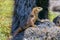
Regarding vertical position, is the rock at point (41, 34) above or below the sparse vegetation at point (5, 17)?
above

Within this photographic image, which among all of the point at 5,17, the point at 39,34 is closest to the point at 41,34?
the point at 39,34

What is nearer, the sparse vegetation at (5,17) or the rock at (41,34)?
the rock at (41,34)

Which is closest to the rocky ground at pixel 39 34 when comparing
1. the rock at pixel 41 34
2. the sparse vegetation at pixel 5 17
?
the rock at pixel 41 34

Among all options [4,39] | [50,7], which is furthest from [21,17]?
[50,7]

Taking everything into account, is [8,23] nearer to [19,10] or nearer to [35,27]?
[19,10]

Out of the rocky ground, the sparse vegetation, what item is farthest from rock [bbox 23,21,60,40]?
the sparse vegetation

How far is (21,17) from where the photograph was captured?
253 inches

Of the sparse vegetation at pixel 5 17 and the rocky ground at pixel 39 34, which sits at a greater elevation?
the rocky ground at pixel 39 34

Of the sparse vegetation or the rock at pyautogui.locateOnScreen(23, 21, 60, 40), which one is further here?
the sparse vegetation

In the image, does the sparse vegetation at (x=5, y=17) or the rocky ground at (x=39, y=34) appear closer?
the rocky ground at (x=39, y=34)

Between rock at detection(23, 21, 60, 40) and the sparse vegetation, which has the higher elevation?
rock at detection(23, 21, 60, 40)

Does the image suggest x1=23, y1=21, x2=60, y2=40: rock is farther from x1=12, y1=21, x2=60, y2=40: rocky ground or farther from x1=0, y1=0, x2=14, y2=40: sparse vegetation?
x1=0, y1=0, x2=14, y2=40: sparse vegetation

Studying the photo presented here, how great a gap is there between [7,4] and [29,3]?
4.98ft

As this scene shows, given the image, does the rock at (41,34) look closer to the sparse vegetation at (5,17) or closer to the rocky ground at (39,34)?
the rocky ground at (39,34)
